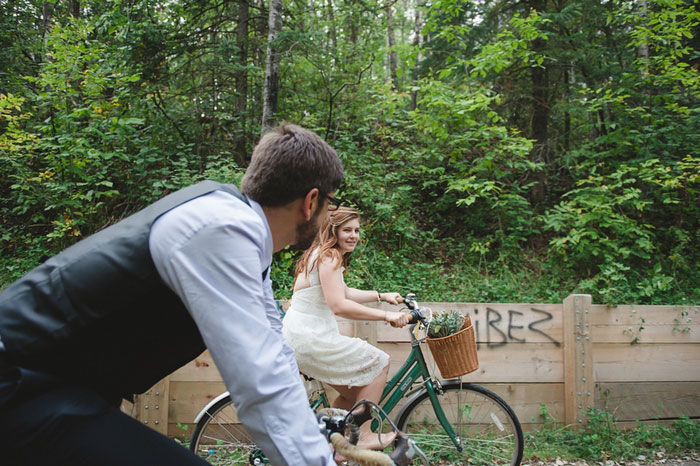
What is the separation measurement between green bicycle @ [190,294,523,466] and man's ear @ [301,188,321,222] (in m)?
1.92

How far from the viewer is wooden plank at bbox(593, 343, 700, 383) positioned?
14.5ft

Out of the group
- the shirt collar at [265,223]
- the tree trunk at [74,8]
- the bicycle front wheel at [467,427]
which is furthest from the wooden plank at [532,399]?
the tree trunk at [74,8]

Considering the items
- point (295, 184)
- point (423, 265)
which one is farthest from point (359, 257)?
point (295, 184)

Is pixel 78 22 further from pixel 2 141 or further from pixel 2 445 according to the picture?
pixel 2 445

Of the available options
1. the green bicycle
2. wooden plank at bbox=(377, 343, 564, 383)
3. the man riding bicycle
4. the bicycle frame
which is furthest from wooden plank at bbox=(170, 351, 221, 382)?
the man riding bicycle

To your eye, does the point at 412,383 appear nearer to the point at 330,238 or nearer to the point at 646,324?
the point at 330,238

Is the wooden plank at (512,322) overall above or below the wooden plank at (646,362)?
above

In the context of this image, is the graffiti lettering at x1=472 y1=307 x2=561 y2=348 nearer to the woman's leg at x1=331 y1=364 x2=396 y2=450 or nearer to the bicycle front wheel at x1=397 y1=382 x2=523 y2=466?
the bicycle front wheel at x1=397 y1=382 x2=523 y2=466

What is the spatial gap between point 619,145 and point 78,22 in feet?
27.1

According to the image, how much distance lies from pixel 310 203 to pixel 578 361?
376cm

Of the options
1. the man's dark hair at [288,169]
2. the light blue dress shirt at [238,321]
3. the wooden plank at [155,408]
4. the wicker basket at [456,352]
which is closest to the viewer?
the light blue dress shirt at [238,321]

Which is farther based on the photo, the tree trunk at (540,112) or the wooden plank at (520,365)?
the tree trunk at (540,112)

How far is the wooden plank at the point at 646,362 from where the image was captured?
14.5 ft

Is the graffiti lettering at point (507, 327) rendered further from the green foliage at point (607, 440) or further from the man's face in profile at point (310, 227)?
the man's face in profile at point (310, 227)
